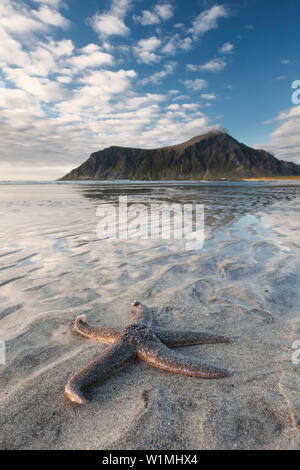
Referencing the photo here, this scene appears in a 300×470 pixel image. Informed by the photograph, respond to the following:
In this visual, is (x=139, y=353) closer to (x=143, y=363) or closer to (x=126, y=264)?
(x=143, y=363)

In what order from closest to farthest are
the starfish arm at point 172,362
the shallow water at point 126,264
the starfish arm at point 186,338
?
the starfish arm at point 172,362
the starfish arm at point 186,338
the shallow water at point 126,264

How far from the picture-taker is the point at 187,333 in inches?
148

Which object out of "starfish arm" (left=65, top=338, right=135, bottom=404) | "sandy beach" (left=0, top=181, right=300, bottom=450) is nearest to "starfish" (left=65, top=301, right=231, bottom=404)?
"starfish arm" (left=65, top=338, right=135, bottom=404)

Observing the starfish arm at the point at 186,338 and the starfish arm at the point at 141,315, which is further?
the starfish arm at the point at 141,315

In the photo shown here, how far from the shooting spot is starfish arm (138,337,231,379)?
3.06 metres

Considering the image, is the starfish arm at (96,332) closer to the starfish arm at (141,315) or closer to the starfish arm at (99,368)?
the starfish arm at (99,368)

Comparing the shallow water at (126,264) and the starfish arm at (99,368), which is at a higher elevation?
the shallow water at (126,264)

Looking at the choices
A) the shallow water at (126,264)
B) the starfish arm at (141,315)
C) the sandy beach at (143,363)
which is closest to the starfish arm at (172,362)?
the sandy beach at (143,363)

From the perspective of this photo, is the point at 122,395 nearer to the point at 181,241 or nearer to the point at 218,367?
the point at 218,367

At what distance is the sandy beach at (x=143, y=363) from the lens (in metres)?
2.48

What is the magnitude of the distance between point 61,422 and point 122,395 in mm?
723

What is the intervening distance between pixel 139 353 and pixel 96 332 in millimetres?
881

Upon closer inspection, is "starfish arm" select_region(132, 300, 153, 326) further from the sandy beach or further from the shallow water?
the shallow water

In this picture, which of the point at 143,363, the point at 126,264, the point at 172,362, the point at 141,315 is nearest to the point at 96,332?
the point at 141,315
